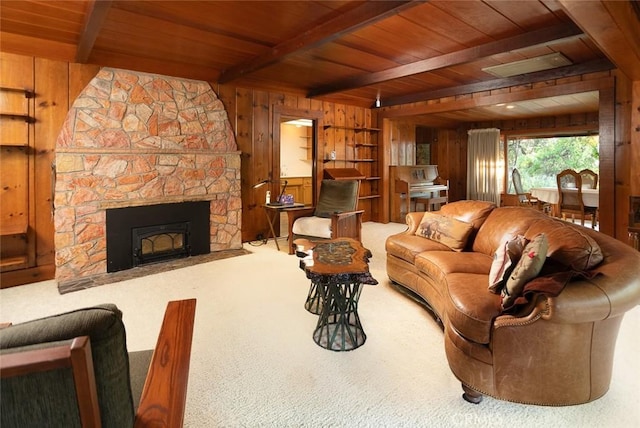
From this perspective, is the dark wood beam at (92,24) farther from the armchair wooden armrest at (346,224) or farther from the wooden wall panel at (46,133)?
the armchair wooden armrest at (346,224)

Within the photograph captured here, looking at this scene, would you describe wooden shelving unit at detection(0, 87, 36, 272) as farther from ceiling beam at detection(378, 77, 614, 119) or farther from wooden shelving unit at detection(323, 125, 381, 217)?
ceiling beam at detection(378, 77, 614, 119)

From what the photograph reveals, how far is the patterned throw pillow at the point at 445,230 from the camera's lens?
3.11 m

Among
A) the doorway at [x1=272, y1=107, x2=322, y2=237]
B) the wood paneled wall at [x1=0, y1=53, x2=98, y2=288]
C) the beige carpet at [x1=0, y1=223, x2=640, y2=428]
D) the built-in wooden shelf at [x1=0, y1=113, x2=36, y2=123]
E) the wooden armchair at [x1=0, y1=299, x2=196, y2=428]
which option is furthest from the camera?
the doorway at [x1=272, y1=107, x2=322, y2=237]

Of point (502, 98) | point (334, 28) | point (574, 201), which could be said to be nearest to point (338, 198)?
point (334, 28)

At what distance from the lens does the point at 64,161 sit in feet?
12.2

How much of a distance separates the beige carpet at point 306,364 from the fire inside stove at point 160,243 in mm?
764

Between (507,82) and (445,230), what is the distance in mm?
3146

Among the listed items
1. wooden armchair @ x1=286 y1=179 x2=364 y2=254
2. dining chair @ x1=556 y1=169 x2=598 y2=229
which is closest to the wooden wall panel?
wooden armchair @ x1=286 y1=179 x2=364 y2=254

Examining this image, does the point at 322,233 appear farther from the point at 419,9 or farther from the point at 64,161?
the point at 64,161

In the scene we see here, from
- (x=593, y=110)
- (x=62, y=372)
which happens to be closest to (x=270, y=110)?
(x=62, y=372)

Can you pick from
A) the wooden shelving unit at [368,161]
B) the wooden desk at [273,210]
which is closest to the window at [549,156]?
the wooden shelving unit at [368,161]

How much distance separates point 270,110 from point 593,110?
20.1ft

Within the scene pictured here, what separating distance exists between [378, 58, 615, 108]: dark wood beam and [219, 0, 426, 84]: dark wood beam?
10.5ft

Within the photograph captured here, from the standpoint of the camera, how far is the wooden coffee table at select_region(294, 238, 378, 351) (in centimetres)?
225
